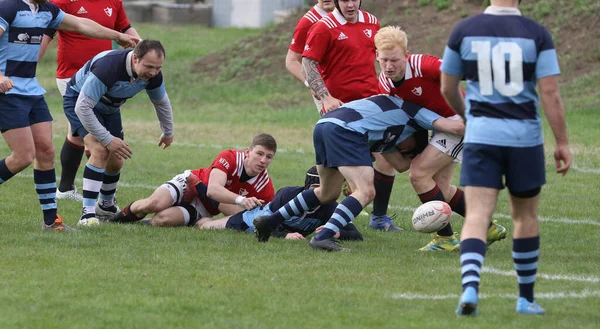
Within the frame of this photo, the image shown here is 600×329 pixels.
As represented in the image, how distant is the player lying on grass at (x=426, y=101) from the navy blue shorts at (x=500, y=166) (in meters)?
2.00

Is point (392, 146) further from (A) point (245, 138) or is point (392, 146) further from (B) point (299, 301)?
(A) point (245, 138)

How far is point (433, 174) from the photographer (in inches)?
312

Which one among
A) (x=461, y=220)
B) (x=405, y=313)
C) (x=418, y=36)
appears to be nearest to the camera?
(x=405, y=313)

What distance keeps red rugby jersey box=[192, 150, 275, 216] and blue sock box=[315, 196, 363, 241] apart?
1.26 meters

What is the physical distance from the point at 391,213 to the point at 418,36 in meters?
13.1

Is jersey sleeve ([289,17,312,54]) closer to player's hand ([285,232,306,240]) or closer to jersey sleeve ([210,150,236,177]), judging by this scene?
jersey sleeve ([210,150,236,177])

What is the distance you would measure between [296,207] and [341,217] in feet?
1.43

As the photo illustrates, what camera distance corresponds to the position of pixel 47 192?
320 inches

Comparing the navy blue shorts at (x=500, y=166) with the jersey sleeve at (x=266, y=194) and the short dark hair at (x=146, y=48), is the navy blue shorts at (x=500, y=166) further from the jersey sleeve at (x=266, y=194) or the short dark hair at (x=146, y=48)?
the jersey sleeve at (x=266, y=194)

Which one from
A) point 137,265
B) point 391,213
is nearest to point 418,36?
point 391,213

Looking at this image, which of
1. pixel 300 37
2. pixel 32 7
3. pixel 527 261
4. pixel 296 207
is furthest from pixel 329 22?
pixel 527 261

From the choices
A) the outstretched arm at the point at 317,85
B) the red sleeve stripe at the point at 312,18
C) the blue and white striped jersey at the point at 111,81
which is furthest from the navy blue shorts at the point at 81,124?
the red sleeve stripe at the point at 312,18

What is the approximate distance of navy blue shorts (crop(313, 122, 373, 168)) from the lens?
7469 mm

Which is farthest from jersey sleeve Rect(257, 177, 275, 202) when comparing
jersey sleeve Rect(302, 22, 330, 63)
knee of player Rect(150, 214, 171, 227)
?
jersey sleeve Rect(302, 22, 330, 63)
